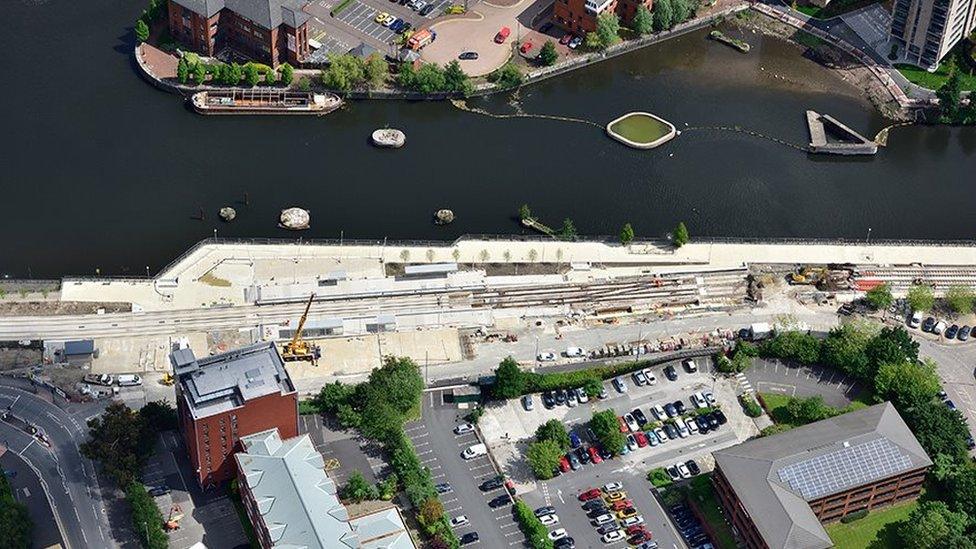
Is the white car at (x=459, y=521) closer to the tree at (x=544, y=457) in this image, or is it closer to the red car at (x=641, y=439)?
the tree at (x=544, y=457)

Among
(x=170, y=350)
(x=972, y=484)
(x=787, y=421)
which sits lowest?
(x=972, y=484)

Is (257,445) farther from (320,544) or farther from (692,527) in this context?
(692,527)

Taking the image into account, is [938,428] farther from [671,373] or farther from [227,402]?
[227,402]

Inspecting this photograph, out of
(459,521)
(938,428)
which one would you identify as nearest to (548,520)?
(459,521)

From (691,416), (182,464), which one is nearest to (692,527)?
(691,416)

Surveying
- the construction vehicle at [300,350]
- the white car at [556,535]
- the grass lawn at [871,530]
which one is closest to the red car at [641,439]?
the white car at [556,535]

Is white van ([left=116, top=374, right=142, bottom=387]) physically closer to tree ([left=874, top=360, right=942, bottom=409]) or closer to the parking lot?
the parking lot
